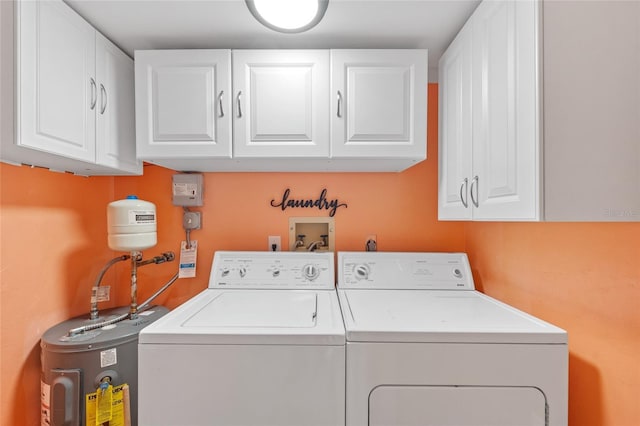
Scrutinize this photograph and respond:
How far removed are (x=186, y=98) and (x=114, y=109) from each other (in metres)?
0.37

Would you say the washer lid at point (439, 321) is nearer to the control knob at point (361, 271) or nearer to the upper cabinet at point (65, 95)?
the control knob at point (361, 271)

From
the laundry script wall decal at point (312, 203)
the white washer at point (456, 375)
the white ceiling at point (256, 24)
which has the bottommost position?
the white washer at point (456, 375)

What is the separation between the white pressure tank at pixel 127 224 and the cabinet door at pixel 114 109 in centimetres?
20

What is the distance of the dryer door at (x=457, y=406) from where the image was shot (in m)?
0.90

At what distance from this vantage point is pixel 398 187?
1785mm

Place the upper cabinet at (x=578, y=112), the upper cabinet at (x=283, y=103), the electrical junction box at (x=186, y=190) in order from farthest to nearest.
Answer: the electrical junction box at (x=186, y=190)
the upper cabinet at (x=283, y=103)
the upper cabinet at (x=578, y=112)

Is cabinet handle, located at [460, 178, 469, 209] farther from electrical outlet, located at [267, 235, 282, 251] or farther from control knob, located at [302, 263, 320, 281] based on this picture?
electrical outlet, located at [267, 235, 282, 251]

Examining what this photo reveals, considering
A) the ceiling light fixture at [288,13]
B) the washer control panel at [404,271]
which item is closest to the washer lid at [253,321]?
the washer control panel at [404,271]

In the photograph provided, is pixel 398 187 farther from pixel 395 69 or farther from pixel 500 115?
pixel 500 115

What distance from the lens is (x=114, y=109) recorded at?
4.49 ft

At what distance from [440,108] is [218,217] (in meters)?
1.46

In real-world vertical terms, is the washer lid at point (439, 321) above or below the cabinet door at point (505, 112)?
below

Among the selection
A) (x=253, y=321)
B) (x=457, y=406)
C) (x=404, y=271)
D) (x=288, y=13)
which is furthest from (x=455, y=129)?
(x=253, y=321)

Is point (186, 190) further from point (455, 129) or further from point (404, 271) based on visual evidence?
point (455, 129)
